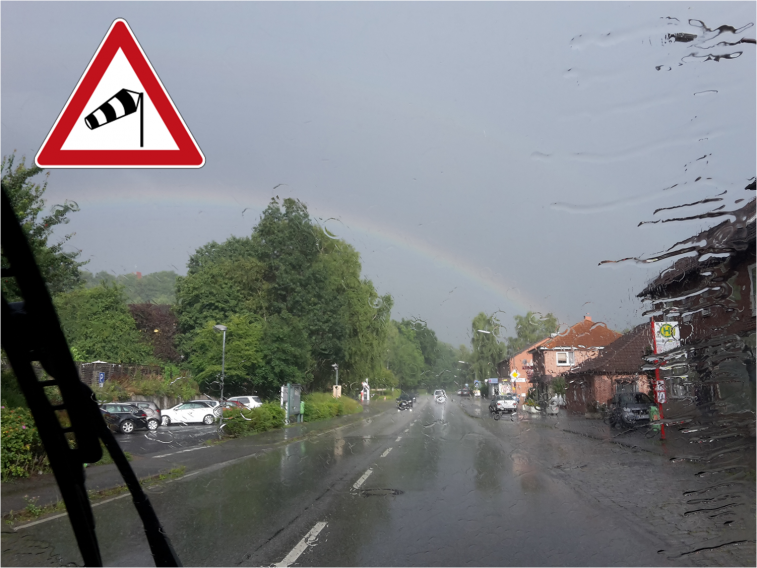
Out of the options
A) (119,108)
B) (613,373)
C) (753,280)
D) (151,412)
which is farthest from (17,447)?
(151,412)

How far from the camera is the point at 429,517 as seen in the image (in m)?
7.29

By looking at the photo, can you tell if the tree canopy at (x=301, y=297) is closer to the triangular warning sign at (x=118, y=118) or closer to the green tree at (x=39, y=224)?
the green tree at (x=39, y=224)

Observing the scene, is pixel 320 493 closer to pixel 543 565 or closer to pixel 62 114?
pixel 543 565

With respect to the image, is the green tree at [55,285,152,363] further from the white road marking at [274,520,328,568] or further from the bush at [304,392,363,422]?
the bush at [304,392,363,422]

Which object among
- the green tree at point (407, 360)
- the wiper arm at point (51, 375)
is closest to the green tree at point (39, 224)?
the wiper arm at point (51, 375)

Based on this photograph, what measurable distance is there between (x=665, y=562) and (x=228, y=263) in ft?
146

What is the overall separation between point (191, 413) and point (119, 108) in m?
29.7

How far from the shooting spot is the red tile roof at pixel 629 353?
687cm

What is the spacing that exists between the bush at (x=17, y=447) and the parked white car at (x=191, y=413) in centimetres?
2032

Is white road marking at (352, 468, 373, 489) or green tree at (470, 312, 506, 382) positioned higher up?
green tree at (470, 312, 506, 382)

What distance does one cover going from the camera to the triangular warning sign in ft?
11.8

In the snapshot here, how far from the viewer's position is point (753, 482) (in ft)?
16.5

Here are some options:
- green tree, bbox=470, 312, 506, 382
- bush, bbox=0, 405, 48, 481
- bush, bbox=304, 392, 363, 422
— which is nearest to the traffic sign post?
bush, bbox=0, 405, 48, 481

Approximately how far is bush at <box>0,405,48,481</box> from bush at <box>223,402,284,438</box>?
37.7 ft
